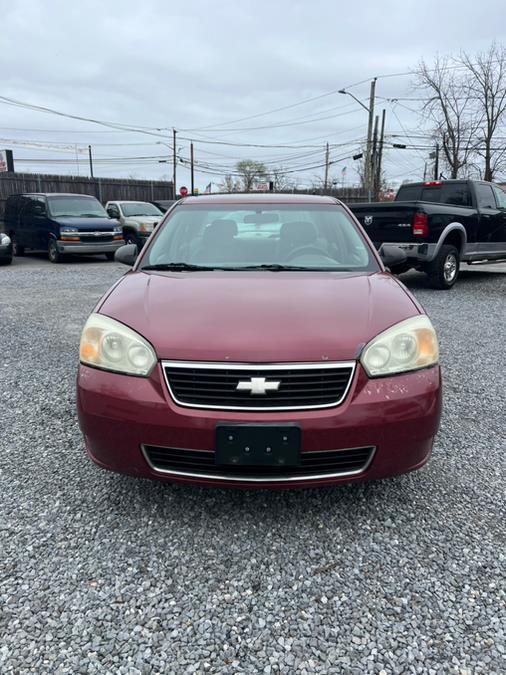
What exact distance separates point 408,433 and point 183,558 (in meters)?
1.10

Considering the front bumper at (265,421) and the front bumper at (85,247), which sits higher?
the front bumper at (265,421)

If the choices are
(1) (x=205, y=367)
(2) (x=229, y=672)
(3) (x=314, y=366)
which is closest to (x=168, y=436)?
(1) (x=205, y=367)

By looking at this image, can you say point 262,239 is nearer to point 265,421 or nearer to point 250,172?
point 265,421

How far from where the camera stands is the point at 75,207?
46.3 feet

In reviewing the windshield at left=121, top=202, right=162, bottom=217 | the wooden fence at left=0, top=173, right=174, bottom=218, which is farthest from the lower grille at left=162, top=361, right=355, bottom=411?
the wooden fence at left=0, top=173, right=174, bottom=218

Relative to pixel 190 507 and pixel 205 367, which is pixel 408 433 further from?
pixel 190 507

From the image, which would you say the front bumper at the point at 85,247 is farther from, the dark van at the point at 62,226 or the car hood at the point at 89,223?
the car hood at the point at 89,223

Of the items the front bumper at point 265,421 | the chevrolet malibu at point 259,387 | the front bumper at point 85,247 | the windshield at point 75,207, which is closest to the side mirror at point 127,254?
the chevrolet malibu at point 259,387

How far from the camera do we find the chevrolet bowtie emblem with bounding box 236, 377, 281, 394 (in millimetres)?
2098

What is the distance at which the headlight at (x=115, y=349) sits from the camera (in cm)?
222

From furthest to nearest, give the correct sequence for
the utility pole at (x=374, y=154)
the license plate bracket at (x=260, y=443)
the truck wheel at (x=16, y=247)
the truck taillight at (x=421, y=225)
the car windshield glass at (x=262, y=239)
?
the utility pole at (x=374, y=154) → the truck wheel at (x=16, y=247) → the truck taillight at (x=421, y=225) → the car windshield glass at (x=262, y=239) → the license plate bracket at (x=260, y=443)

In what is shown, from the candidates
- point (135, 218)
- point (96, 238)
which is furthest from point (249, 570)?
point (135, 218)

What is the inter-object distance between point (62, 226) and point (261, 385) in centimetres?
1246

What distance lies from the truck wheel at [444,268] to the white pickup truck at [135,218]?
28.6 feet
